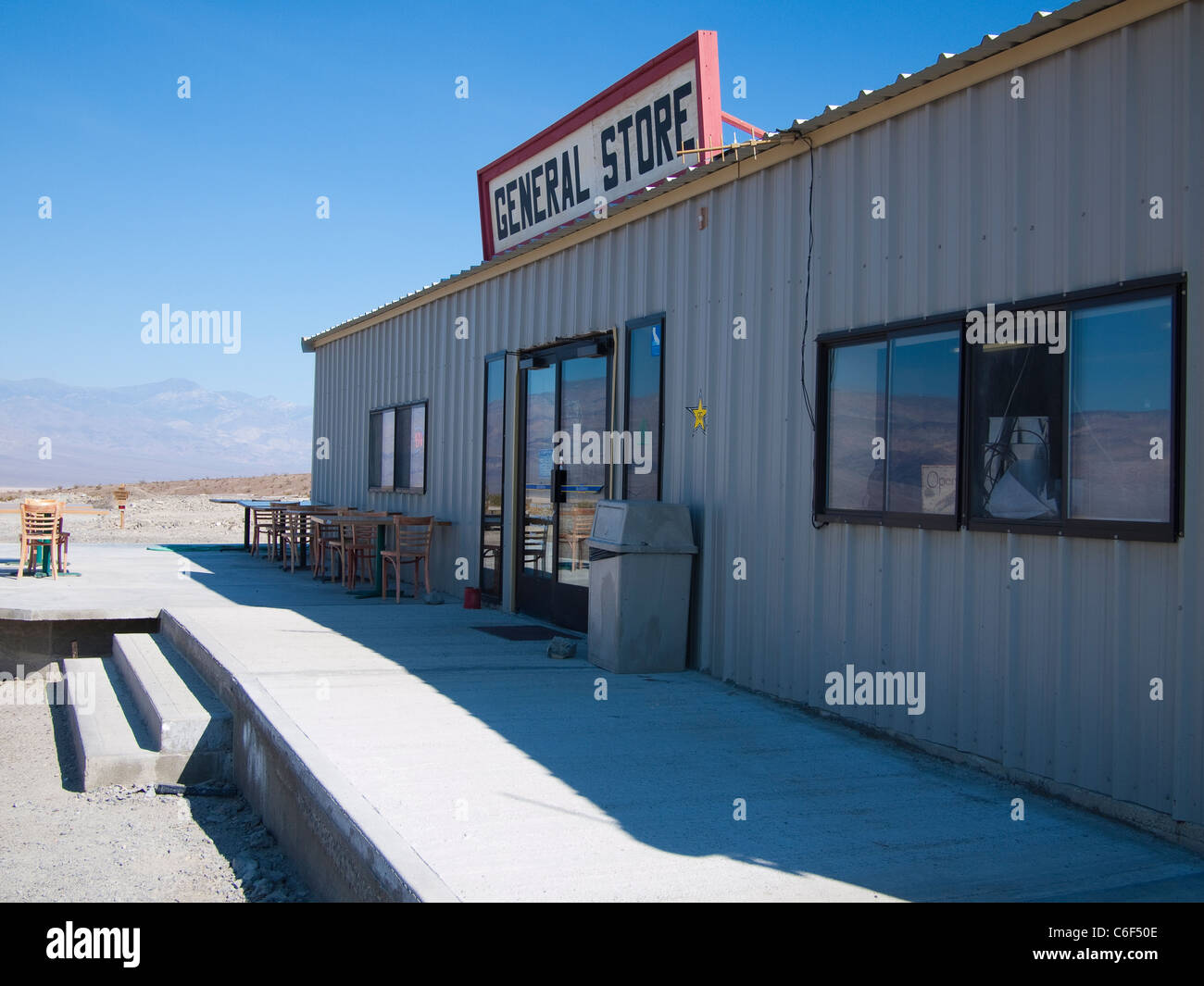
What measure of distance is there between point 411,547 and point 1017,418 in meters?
7.83

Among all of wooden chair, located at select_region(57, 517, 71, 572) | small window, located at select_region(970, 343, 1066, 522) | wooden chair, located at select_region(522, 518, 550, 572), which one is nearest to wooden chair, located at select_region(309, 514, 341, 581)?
wooden chair, located at select_region(57, 517, 71, 572)

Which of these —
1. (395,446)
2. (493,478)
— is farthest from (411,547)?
(395,446)

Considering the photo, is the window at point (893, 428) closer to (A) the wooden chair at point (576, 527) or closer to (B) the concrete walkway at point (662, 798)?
(B) the concrete walkway at point (662, 798)

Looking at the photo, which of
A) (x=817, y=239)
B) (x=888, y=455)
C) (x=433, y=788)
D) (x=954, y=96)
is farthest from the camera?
(x=817, y=239)

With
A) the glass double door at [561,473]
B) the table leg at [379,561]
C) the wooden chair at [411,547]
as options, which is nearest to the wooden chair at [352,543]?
the table leg at [379,561]

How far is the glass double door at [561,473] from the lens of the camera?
8711mm

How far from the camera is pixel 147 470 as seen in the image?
152 metres

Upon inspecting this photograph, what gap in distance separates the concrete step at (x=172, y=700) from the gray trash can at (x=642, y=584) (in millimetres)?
2419

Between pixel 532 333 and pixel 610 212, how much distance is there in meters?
1.80

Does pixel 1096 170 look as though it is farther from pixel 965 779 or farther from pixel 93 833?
pixel 93 833

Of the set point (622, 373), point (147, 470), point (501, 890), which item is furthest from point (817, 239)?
point (147, 470)
